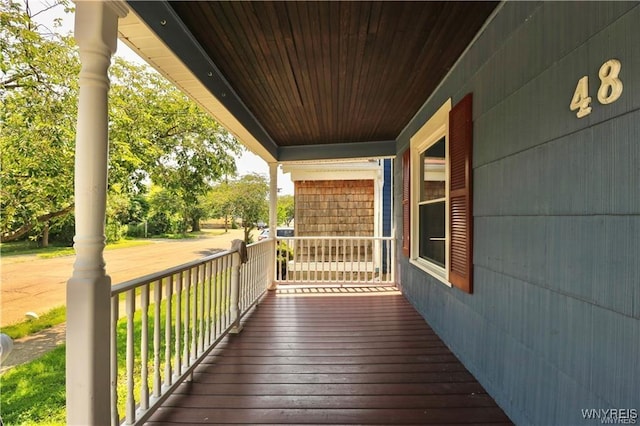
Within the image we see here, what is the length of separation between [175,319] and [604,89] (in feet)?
10.4

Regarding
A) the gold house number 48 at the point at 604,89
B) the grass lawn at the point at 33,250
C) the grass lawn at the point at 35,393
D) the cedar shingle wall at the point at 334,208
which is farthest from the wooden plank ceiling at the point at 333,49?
the grass lawn at the point at 33,250

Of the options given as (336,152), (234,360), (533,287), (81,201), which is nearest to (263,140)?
(336,152)

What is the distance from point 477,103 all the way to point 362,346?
2.40 metres

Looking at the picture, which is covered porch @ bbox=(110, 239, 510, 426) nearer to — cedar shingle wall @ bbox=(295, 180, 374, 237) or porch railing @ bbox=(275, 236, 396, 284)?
porch railing @ bbox=(275, 236, 396, 284)

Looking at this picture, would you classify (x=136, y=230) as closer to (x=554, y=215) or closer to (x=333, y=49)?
(x=333, y=49)

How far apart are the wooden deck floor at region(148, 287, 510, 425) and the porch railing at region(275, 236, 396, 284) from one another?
194 centimetres

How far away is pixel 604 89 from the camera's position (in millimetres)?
1227

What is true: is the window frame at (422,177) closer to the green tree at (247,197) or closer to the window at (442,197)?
the window at (442,197)

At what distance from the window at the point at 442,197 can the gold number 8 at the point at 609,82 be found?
1192 millimetres

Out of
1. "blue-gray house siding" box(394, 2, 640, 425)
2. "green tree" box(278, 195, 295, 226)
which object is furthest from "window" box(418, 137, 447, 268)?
"green tree" box(278, 195, 295, 226)

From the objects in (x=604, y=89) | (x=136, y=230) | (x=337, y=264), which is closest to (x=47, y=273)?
(x=337, y=264)

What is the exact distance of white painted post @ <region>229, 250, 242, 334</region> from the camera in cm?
341

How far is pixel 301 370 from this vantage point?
8.40 ft

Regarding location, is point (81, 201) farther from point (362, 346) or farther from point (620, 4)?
point (362, 346)
